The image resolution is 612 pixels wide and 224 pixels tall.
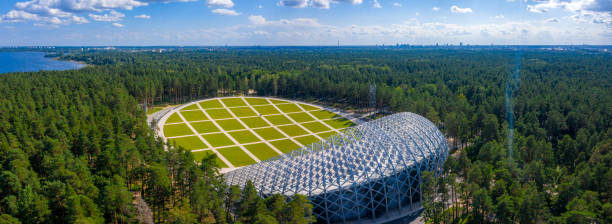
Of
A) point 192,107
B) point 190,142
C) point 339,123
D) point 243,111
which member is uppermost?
point 192,107

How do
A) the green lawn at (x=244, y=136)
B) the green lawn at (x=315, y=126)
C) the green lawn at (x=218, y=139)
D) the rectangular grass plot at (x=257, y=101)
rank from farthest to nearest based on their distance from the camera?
the rectangular grass plot at (x=257, y=101) → the green lawn at (x=315, y=126) → the green lawn at (x=244, y=136) → the green lawn at (x=218, y=139)

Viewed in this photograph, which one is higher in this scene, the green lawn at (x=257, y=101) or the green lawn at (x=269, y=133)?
the green lawn at (x=257, y=101)

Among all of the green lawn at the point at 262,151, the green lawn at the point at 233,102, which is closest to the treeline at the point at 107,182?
the green lawn at the point at 262,151

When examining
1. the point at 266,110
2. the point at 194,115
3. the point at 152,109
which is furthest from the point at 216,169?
the point at 152,109

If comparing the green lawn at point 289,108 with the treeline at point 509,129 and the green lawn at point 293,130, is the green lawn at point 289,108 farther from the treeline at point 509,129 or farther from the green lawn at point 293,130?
the green lawn at point 293,130

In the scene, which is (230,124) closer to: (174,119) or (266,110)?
(174,119)

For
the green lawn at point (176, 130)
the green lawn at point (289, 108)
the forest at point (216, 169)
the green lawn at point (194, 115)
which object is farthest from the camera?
the green lawn at point (289, 108)

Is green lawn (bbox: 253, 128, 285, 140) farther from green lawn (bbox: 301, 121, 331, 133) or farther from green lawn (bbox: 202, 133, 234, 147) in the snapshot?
green lawn (bbox: 301, 121, 331, 133)

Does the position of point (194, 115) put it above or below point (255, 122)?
above

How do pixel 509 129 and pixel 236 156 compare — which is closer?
pixel 509 129
